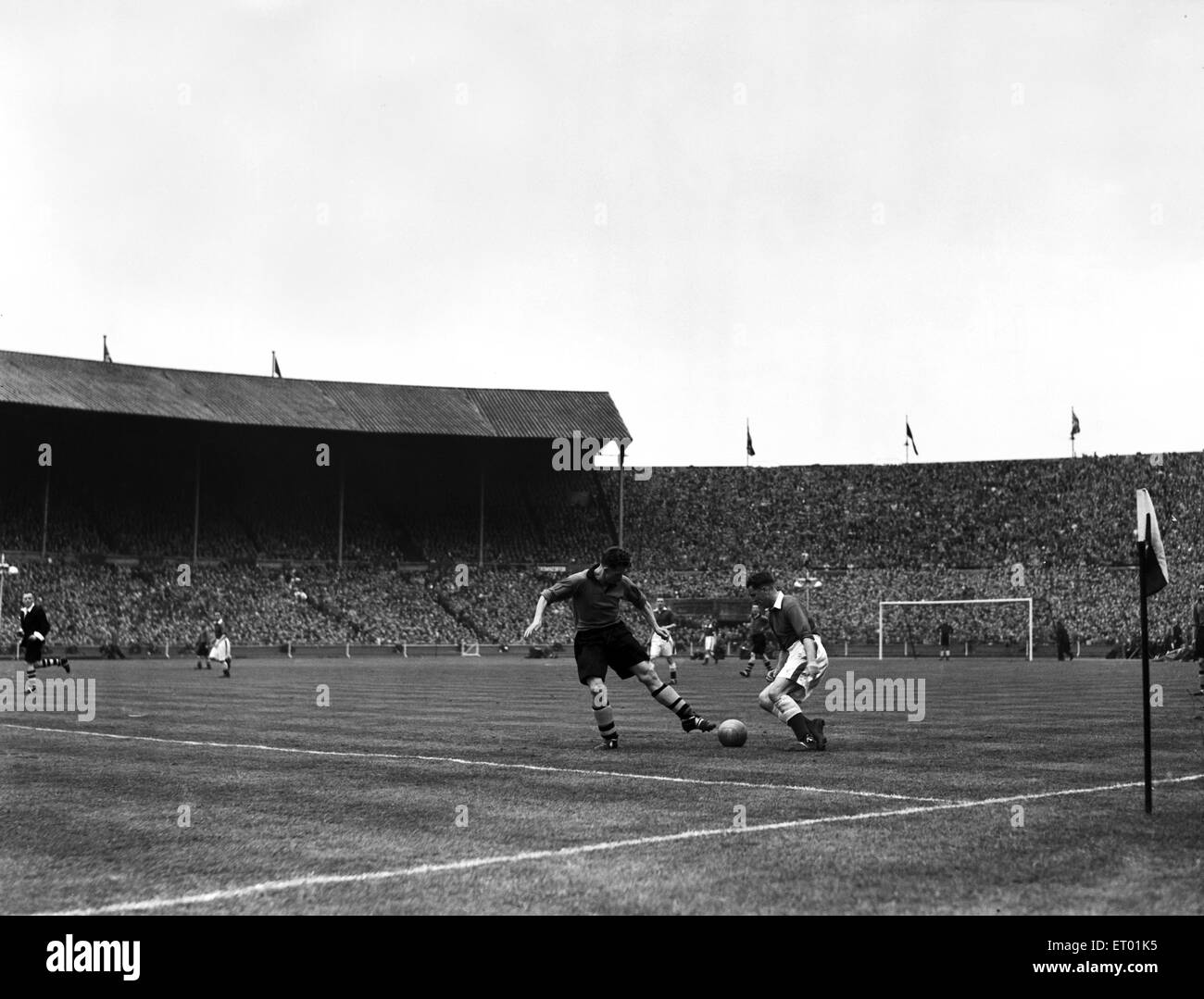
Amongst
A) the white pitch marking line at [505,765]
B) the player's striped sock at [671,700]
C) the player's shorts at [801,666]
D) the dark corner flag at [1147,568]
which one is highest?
the dark corner flag at [1147,568]

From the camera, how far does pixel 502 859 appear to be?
7.60m

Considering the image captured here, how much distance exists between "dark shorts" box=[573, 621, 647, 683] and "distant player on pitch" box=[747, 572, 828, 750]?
133cm

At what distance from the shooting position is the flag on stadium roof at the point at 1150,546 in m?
9.09

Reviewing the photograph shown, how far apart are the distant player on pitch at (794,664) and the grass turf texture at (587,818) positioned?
0.36 m

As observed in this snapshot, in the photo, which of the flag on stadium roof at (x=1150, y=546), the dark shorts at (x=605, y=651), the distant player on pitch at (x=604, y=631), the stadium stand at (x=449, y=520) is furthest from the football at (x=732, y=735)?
the stadium stand at (x=449, y=520)

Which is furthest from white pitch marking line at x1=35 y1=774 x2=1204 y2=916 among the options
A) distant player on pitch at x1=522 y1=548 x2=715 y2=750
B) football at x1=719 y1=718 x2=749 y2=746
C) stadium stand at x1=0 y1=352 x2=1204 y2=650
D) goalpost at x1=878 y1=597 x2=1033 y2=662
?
goalpost at x1=878 y1=597 x2=1033 y2=662

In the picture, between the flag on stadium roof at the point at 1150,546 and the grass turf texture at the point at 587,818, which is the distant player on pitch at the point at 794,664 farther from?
the flag on stadium roof at the point at 1150,546

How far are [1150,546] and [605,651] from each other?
6307mm

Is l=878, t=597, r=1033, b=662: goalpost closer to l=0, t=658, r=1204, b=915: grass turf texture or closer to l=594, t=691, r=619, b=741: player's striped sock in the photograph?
l=0, t=658, r=1204, b=915: grass turf texture

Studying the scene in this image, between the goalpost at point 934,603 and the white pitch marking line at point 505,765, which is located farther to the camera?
the goalpost at point 934,603

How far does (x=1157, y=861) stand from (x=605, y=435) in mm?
66553

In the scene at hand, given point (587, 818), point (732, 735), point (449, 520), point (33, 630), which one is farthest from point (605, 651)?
point (449, 520)
